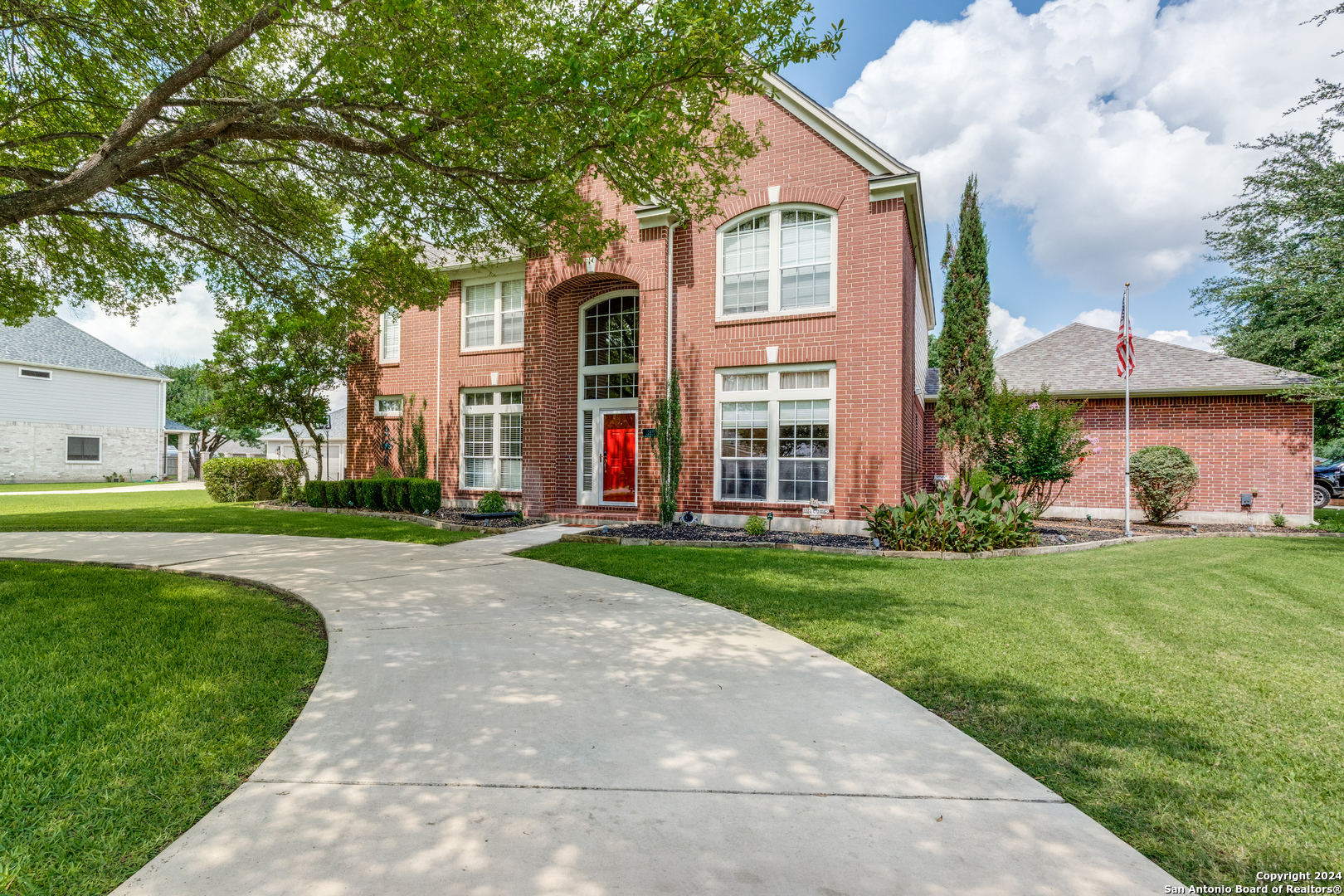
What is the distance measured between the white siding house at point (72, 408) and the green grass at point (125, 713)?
1234 inches

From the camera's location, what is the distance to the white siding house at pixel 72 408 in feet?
87.8

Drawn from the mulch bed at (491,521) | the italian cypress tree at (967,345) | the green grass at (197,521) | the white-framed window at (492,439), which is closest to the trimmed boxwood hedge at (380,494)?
the mulch bed at (491,521)

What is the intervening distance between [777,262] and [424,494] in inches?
367

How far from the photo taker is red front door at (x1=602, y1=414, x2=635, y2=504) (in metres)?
13.8

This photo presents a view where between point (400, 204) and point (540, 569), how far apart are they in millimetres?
5684

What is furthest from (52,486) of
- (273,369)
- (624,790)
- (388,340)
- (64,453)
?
(624,790)

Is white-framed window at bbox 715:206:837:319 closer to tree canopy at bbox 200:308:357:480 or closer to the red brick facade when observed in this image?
the red brick facade

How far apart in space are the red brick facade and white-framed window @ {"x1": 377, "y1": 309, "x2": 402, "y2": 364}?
17.6 m

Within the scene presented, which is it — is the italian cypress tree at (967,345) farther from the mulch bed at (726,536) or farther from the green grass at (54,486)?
the green grass at (54,486)

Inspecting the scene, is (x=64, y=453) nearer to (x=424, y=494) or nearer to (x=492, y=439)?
(x=424, y=494)

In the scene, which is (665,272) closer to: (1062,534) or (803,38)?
(803,38)

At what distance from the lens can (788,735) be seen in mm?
3057

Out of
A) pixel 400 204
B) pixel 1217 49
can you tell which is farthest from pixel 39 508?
pixel 1217 49

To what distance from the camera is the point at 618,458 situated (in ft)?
45.6
